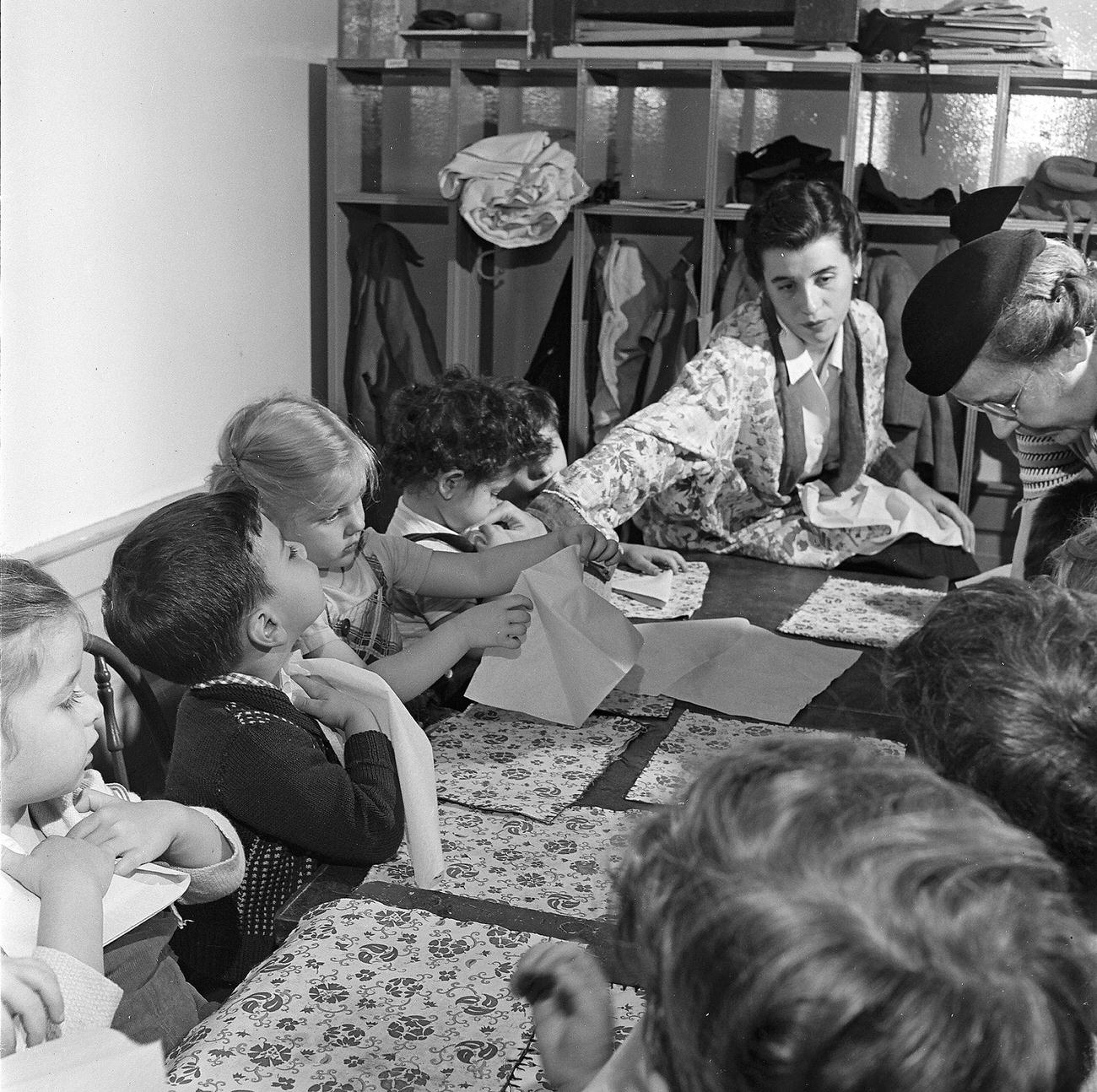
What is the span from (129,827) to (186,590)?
37 cm

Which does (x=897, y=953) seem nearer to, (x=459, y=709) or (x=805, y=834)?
(x=805, y=834)

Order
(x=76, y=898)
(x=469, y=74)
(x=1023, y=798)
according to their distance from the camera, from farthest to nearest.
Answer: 1. (x=469, y=74)
2. (x=76, y=898)
3. (x=1023, y=798)

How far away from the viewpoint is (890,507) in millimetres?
2805

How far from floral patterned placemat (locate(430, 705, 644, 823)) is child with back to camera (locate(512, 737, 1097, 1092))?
94cm

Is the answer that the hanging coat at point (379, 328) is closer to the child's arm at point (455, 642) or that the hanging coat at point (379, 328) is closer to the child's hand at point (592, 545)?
the child's hand at point (592, 545)

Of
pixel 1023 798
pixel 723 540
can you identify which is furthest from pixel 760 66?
pixel 1023 798

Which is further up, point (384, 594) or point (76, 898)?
point (76, 898)

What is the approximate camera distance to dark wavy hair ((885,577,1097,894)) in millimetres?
822

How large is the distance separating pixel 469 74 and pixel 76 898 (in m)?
4.03

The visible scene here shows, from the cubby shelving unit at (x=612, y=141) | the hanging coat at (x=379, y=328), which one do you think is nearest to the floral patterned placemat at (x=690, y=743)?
the cubby shelving unit at (x=612, y=141)

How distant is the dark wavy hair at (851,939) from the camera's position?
20.1 inches

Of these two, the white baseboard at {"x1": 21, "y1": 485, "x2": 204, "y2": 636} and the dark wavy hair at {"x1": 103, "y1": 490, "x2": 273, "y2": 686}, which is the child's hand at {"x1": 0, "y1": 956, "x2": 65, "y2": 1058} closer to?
the dark wavy hair at {"x1": 103, "y1": 490, "x2": 273, "y2": 686}

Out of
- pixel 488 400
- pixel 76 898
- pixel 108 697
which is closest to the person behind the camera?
pixel 76 898

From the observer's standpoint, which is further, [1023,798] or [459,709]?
[459,709]
